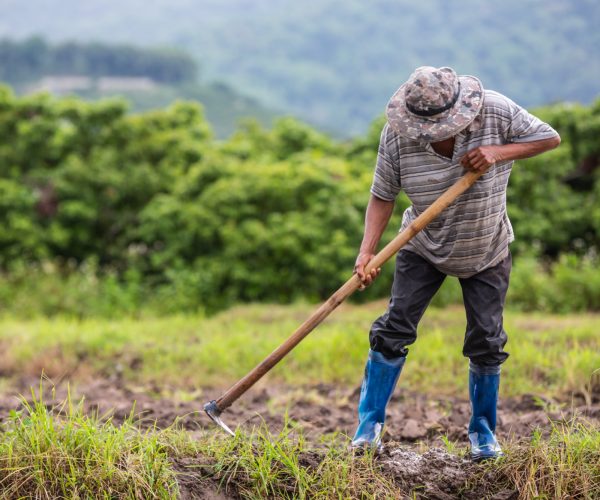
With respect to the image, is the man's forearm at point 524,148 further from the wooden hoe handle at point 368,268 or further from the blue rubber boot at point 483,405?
the blue rubber boot at point 483,405

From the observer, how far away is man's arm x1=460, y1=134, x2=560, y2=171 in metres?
3.39

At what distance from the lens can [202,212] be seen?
10633mm

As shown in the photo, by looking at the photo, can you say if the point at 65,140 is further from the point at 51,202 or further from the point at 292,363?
the point at 292,363

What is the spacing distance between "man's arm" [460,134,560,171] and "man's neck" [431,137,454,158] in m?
0.11

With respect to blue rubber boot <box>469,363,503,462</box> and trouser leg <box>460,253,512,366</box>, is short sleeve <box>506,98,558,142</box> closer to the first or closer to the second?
trouser leg <box>460,253,512,366</box>

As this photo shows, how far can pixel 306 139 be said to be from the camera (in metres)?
12.7

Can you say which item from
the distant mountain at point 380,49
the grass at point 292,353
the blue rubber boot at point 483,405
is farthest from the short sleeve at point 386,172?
the distant mountain at point 380,49

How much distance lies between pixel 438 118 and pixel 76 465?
205 cm

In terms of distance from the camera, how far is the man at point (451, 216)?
11.1ft

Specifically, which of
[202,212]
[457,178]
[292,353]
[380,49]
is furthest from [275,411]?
[380,49]

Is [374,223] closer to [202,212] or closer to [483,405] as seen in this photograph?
[483,405]

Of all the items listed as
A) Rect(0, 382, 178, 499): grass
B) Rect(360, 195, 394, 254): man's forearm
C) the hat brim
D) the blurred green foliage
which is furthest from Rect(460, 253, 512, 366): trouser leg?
the blurred green foliage

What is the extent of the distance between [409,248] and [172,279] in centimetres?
728

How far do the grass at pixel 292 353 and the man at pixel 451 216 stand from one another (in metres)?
1.99
